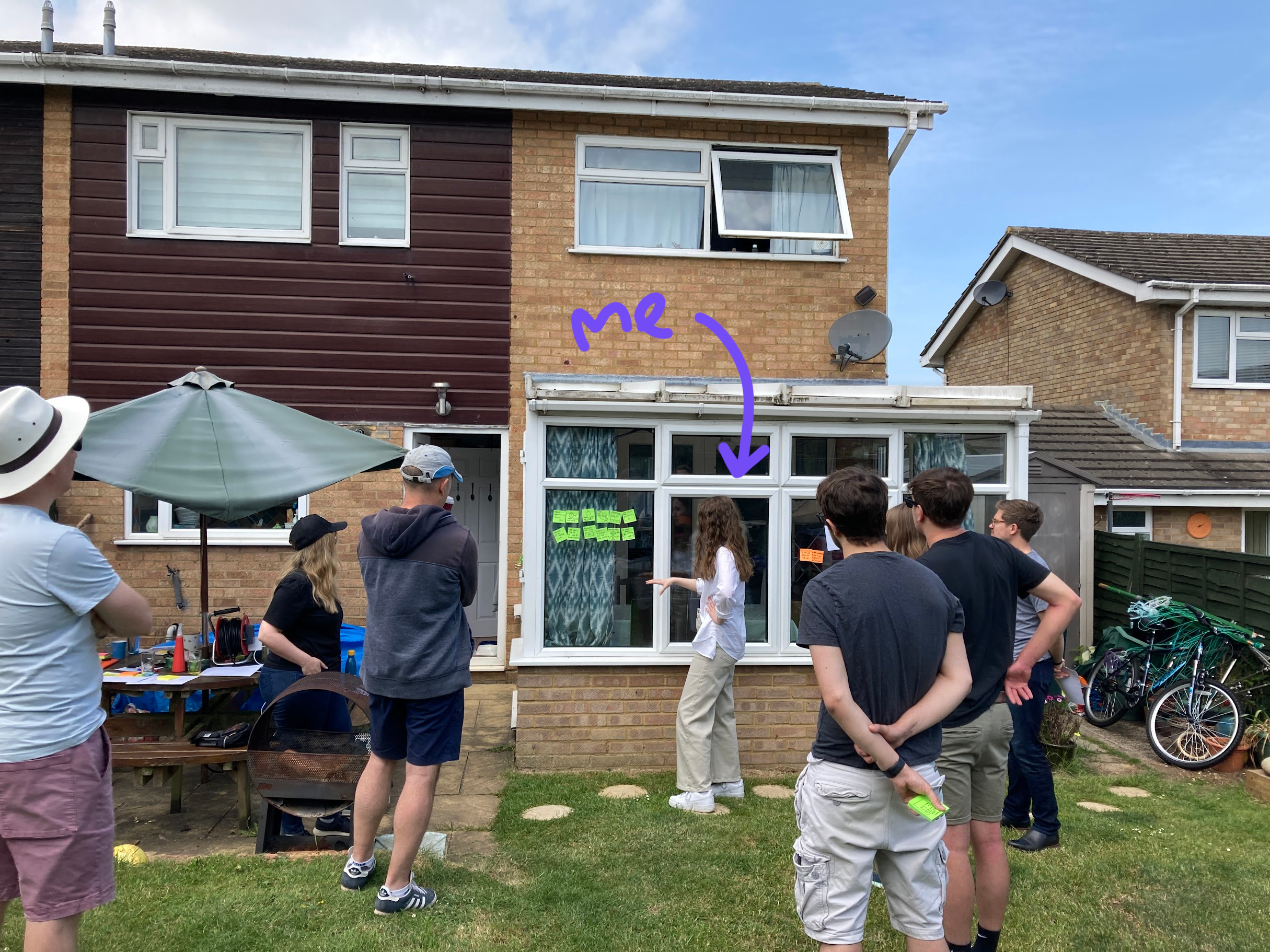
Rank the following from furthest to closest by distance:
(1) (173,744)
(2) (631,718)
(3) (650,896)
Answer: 1. (2) (631,718)
2. (1) (173,744)
3. (3) (650,896)

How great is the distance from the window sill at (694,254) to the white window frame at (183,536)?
12.4 feet

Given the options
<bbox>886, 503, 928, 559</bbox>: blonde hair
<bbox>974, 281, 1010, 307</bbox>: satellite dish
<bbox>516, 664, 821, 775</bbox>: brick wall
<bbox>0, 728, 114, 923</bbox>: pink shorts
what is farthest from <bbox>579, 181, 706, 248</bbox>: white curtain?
<bbox>974, 281, 1010, 307</bbox>: satellite dish

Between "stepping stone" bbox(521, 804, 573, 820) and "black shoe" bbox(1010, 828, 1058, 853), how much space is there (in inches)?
97.2

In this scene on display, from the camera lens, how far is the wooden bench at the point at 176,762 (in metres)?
4.41

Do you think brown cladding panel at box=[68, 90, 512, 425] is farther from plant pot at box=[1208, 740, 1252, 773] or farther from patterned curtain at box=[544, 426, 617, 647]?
plant pot at box=[1208, 740, 1252, 773]

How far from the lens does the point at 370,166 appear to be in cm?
827

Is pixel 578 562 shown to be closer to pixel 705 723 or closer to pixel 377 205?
pixel 705 723

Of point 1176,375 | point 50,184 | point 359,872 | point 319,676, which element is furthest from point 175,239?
point 1176,375

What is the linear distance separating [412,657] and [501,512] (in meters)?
4.93

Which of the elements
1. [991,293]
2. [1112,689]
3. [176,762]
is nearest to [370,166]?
[176,762]

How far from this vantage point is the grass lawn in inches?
133

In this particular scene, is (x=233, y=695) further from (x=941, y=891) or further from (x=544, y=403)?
(x=941, y=891)

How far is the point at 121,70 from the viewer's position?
304 inches

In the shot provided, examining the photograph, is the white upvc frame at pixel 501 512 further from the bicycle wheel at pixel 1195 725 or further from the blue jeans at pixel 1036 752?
the bicycle wheel at pixel 1195 725
